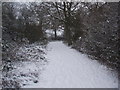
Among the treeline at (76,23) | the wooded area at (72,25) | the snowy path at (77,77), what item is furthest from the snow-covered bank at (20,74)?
the treeline at (76,23)

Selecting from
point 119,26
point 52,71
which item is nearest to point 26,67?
point 52,71

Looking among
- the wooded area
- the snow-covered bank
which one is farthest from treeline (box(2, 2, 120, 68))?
the snow-covered bank

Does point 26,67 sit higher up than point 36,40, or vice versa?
point 26,67

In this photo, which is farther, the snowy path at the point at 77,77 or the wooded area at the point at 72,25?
the wooded area at the point at 72,25

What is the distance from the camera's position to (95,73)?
26.5 ft

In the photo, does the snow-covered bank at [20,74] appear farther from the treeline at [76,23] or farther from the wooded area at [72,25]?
the treeline at [76,23]

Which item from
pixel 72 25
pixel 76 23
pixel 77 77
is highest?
pixel 77 77

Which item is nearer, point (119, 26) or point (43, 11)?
point (119, 26)

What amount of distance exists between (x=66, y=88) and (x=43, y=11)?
16.0 metres

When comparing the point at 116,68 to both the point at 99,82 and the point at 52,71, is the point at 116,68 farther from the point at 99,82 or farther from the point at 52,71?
the point at 52,71

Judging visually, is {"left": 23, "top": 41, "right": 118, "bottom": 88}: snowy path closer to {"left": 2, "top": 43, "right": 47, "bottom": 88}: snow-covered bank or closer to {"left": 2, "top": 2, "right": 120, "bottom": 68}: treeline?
{"left": 2, "top": 43, "right": 47, "bottom": 88}: snow-covered bank

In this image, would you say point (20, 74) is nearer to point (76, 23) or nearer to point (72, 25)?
point (76, 23)

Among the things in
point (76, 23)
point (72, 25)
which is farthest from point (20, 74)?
point (72, 25)

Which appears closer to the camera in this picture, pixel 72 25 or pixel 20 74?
pixel 20 74
